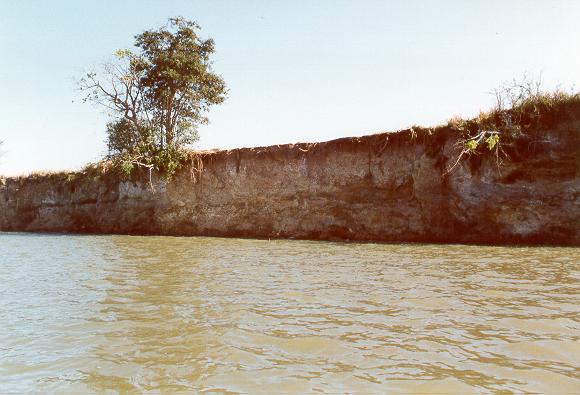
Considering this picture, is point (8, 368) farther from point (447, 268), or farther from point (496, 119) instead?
point (496, 119)

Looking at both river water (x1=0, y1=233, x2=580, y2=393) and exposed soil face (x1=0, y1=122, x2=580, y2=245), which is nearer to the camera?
river water (x1=0, y1=233, x2=580, y2=393)

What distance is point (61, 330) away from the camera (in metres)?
4.52

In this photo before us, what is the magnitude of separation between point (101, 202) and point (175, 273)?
16332 mm

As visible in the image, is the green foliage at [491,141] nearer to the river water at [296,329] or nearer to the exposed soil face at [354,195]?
the exposed soil face at [354,195]

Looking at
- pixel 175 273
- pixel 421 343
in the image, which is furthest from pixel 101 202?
pixel 421 343

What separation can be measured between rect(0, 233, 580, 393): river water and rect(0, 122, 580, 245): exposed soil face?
5155mm

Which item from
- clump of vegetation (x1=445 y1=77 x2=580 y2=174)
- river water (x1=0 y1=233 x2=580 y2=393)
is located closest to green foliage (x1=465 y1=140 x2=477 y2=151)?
clump of vegetation (x1=445 y1=77 x2=580 y2=174)

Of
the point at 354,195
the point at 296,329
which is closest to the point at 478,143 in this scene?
the point at 354,195

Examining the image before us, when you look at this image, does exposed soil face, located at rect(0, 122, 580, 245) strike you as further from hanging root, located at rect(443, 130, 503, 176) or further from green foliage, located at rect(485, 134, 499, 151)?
green foliage, located at rect(485, 134, 499, 151)

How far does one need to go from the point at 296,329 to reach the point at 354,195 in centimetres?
1231

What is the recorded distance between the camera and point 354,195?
16438mm

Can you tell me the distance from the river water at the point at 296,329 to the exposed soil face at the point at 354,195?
16.9 feet

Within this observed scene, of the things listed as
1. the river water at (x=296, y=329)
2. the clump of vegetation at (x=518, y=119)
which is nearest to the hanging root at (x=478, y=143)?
the clump of vegetation at (x=518, y=119)

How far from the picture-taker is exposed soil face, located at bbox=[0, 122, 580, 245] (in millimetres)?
12984
